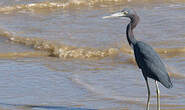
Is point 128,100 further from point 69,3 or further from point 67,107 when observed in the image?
point 69,3

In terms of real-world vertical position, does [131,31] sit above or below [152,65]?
above

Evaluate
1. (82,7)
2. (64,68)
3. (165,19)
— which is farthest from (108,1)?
(64,68)

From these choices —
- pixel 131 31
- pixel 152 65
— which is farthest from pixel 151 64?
pixel 131 31

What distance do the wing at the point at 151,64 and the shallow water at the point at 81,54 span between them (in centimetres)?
38

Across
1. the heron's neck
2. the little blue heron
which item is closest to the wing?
the little blue heron

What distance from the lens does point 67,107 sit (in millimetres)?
6641

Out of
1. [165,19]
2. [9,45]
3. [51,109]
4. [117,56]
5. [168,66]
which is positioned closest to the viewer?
[51,109]

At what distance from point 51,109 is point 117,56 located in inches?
114

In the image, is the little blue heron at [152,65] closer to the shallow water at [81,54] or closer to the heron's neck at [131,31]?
the heron's neck at [131,31]

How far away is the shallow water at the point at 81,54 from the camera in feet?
23.0

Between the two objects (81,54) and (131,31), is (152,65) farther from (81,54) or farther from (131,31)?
(81,54)

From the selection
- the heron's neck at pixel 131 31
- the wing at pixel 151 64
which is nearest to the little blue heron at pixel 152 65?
the wing at pixel 151 64

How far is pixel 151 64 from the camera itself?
21.5ft

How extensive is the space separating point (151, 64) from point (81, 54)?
2.96m
